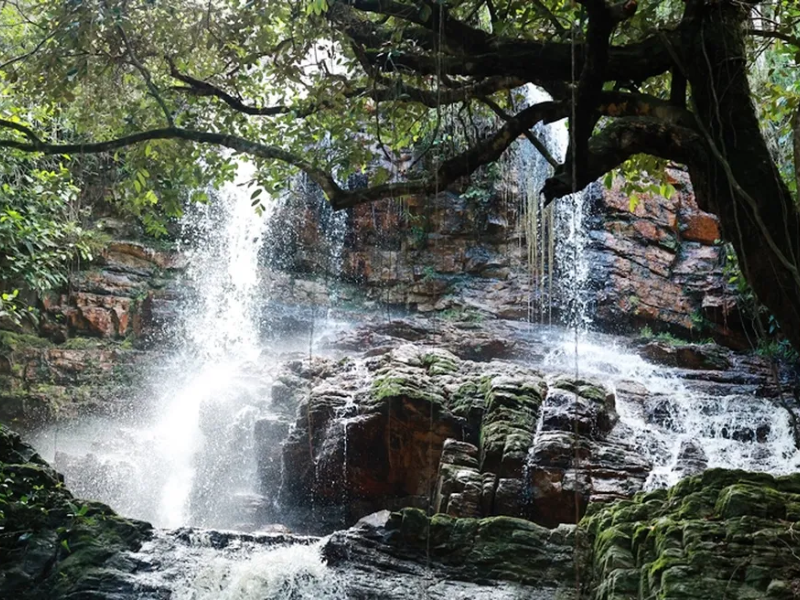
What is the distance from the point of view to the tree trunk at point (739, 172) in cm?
473

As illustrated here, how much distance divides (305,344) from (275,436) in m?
5.01

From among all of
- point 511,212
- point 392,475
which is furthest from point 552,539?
point 511,212

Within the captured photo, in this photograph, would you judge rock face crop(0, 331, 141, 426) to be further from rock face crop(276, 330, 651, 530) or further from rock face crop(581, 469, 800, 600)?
rock face crop(581, 469, 800, 600)

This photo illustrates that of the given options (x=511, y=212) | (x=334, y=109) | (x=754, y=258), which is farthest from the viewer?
(x=511, y=212)

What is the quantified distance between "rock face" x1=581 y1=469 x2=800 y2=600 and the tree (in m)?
1.17

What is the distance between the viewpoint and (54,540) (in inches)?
283

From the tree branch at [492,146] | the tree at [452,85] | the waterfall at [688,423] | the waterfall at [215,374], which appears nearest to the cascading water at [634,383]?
the waterfall at [688,423]

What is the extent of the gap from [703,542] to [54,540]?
5.36 metres

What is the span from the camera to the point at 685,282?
17906mm

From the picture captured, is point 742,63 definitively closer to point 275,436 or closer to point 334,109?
point 334,109

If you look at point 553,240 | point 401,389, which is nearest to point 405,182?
point 401,389

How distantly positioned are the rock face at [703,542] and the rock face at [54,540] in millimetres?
4062

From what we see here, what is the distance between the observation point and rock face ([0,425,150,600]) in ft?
22.2

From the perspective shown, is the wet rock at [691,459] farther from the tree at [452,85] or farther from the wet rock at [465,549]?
the tree at [452,85]
